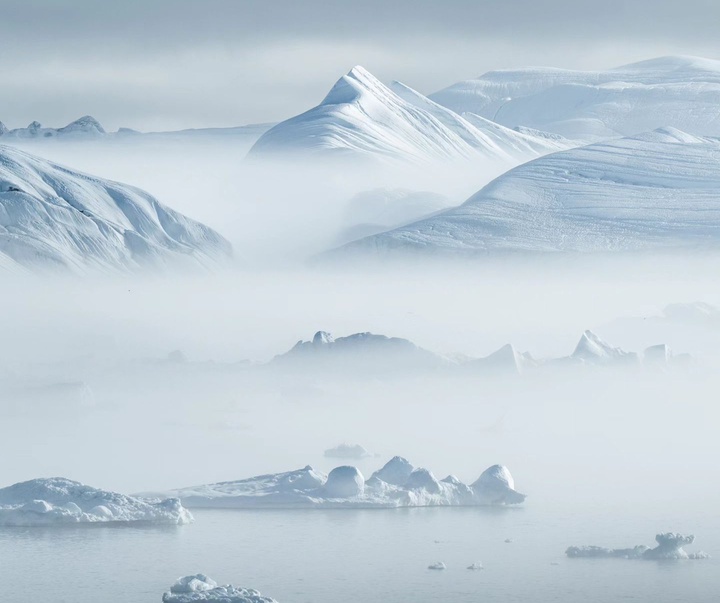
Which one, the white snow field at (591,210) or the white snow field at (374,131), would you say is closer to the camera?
the white snow field at (591,210)

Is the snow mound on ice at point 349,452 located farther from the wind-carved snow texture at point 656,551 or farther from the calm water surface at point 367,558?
the wind-carved snow texture at point 656,551

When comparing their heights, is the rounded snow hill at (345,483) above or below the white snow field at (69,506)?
above

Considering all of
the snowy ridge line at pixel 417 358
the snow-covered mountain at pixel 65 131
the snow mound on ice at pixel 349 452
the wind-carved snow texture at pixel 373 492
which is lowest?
the wind-carved snow texture at pixel 373 492

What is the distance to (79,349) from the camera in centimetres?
5588

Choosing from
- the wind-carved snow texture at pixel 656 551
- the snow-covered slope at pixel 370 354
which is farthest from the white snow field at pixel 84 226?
the wind-carved snow texture at pixel 656 551

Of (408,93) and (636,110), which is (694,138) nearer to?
(408,93)

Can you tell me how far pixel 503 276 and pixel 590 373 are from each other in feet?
77.3

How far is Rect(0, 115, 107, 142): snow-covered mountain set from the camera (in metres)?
122

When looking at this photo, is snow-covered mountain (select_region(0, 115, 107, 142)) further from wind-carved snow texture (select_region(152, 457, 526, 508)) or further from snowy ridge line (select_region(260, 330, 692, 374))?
wind-carved snow texture (select_region(152, 457, 526, 508))

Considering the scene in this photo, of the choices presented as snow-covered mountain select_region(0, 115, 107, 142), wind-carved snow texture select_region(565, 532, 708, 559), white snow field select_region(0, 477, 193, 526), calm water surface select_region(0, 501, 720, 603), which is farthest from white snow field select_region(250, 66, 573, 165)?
wind-carved snow texture select_region(565, 532, 708, 559)

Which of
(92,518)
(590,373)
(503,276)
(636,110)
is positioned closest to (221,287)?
(503,276)

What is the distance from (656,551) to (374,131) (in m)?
78.2

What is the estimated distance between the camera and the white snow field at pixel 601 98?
123 meters

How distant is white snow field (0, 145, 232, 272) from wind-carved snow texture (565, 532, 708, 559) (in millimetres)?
40702
